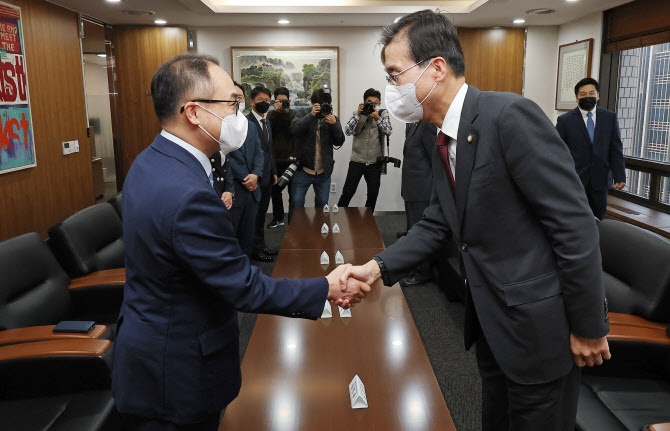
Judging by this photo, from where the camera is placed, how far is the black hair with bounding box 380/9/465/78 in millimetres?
→ 1478

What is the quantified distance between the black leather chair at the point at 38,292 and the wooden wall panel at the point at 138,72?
408cm

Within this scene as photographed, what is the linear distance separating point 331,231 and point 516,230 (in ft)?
9.06

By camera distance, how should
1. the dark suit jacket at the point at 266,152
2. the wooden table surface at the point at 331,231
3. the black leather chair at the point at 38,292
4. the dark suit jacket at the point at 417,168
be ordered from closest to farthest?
the black leather chair at the point at 38,292
the wooden table surface at the point at 331,231
the dark suit jacket at the point at 417,168
the dark suit jacket at the point at 266,152

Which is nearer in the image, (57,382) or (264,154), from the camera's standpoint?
(57,382)

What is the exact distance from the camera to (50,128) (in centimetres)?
445

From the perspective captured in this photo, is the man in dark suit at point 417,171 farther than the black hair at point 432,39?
Yes

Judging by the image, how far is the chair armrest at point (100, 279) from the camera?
2633 mm

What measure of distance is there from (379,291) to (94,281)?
1512 mm

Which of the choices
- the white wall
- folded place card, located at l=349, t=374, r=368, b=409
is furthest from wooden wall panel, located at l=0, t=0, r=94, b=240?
folded place card, located at l=349, t=374, r=368, b=409

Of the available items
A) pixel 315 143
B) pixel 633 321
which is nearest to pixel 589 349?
pixel 633 321

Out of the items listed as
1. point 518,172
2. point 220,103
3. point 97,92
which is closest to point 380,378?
point 518,172

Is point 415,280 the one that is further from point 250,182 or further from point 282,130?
point 282,130

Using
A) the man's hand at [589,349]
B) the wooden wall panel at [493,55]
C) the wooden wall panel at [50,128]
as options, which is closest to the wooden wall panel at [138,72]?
the wooden wall panel at [50,128]

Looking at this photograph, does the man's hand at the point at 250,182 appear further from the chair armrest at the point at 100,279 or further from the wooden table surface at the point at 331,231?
the chair armrest at the point at 100,279
